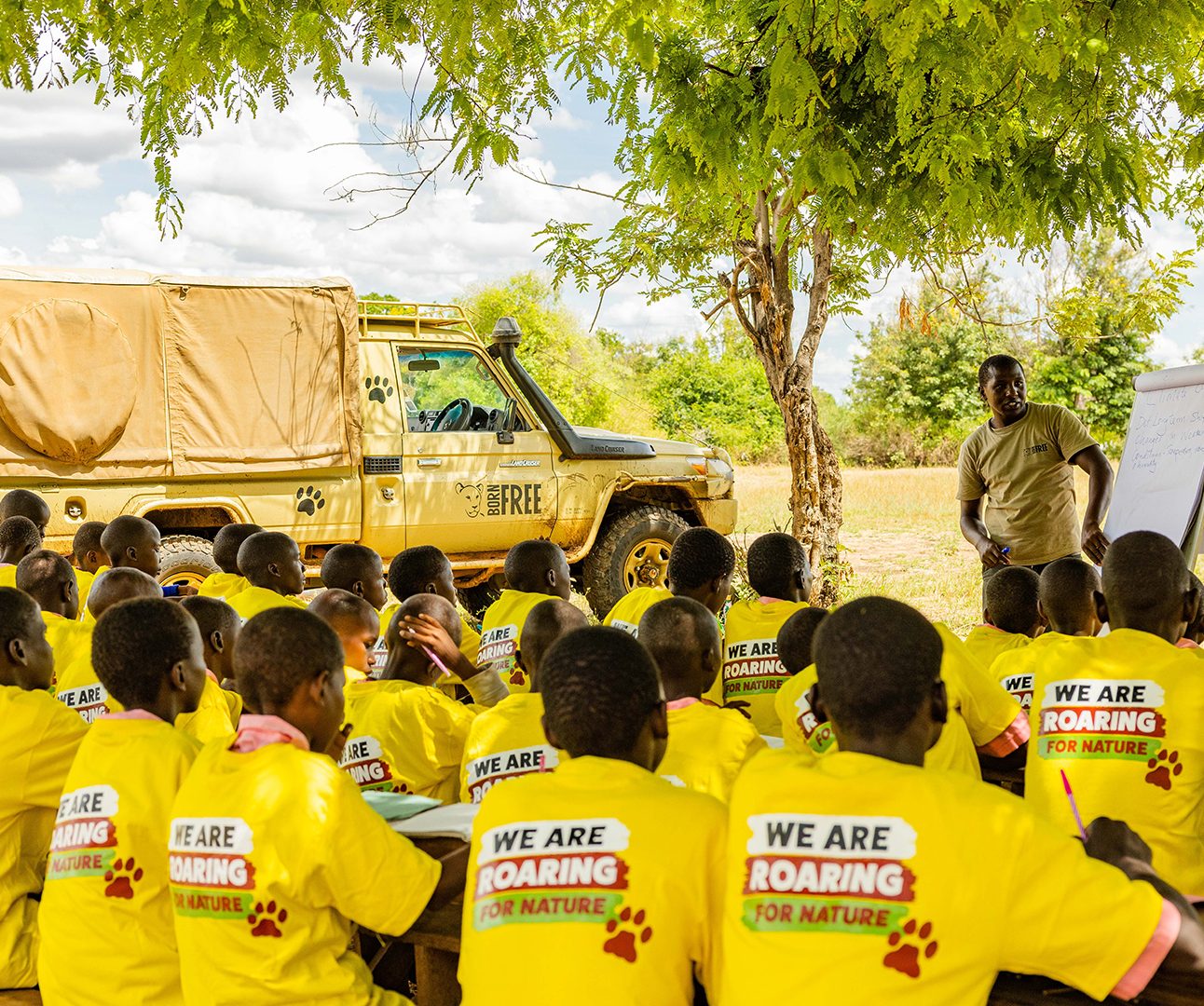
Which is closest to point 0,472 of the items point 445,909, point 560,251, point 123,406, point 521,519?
point 123,406

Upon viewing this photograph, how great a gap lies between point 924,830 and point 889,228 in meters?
4.30

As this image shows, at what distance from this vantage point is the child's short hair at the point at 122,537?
5672mm

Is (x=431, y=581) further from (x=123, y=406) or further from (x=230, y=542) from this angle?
(x=123, y=406)

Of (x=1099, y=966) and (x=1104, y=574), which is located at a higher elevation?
(x=1104, y=574)

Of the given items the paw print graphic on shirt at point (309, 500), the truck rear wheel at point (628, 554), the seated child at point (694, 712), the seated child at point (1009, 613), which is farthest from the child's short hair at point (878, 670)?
the truck rear wheel at point (628, 554)

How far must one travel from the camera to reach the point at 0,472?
7.38m

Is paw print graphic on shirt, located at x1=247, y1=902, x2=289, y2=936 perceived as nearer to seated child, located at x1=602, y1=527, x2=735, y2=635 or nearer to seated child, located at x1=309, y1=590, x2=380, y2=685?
seated child, located at x1=309, y1=590, x2=380, y2=685

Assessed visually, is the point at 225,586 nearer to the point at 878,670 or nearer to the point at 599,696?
the point at 599,696

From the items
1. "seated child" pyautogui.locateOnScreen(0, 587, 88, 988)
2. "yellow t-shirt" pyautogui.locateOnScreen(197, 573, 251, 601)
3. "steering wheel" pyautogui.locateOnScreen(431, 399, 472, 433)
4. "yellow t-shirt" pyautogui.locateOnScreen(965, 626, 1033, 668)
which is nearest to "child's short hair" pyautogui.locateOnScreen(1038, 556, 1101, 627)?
"yellow t-shirt" pyautogui.locateOnScreen(965, 626, 1033, 668)

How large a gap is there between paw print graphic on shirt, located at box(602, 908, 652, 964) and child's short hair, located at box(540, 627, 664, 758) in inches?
11.6

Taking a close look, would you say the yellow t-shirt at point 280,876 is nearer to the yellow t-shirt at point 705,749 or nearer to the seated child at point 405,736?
the yellow t-shirt at point 705,749

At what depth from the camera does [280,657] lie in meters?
2.50

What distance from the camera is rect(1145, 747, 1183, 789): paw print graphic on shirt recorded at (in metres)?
2.68

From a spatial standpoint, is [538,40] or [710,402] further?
[710,402]
